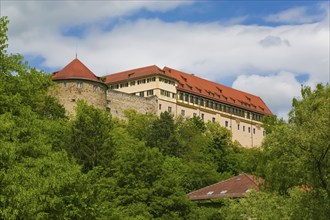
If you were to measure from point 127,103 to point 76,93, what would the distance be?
9.52 metres

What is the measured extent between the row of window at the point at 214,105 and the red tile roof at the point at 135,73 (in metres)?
5.41

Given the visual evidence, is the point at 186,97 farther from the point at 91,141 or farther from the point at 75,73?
the point at 91,141

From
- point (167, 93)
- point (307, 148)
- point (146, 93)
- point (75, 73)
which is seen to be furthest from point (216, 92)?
point (307, 148)

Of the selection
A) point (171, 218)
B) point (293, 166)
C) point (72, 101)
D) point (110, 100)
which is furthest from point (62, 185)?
point (110, 100)

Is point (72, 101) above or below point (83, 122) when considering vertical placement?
above

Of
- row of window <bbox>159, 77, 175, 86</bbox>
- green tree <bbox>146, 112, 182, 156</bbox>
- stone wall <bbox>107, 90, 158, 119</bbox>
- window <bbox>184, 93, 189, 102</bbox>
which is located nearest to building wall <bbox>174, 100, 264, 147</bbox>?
window <bbox>184, 93, 189, 102</bbox>

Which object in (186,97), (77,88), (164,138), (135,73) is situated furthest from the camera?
(186,97)

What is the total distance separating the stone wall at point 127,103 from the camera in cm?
8006

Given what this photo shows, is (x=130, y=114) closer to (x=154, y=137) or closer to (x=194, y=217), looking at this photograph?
(x=154, y=137)

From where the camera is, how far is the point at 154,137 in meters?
68.6

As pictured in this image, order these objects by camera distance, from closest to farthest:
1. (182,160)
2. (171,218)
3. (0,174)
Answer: (0,174)
(171,218)
(182,160)

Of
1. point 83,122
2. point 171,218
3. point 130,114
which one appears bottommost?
point 171,218

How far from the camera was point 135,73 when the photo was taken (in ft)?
306

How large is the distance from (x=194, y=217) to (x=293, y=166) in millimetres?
14568
